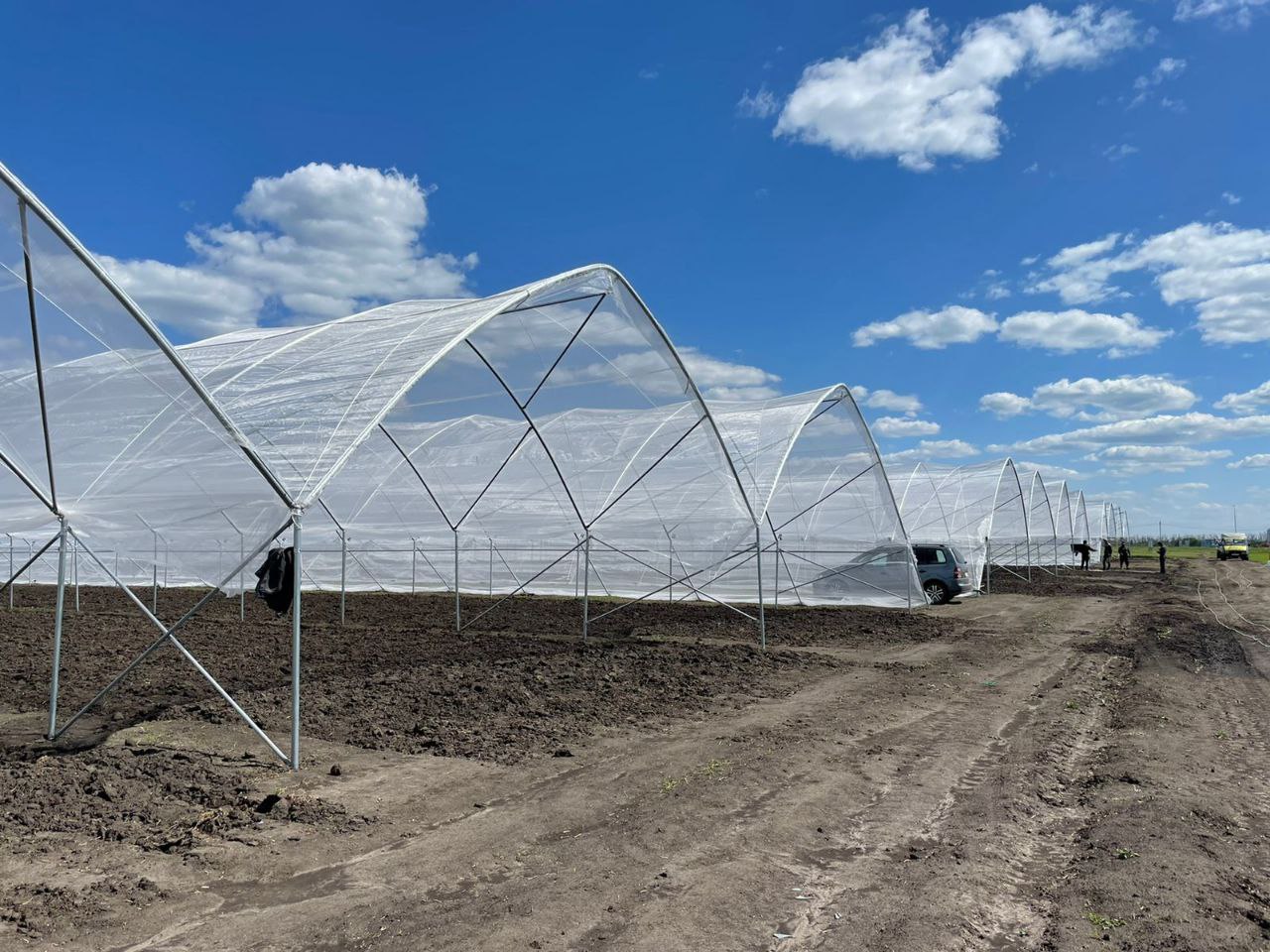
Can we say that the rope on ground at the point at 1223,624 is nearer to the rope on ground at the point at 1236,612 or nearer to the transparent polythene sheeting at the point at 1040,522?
the rope on ground at the point at 1236,612

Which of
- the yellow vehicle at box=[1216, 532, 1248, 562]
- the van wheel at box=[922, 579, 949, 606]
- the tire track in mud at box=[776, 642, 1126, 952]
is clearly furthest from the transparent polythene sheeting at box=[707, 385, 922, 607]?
the yellow vehicle at box=[1216, 532, 1248, 562]

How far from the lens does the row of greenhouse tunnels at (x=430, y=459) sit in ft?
Answer: 21.7

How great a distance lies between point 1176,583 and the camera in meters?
31.2

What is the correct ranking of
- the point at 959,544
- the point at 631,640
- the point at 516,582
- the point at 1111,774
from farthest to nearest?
1. the point at 959,544
2. the point at 516,582
3. the point at 631,640
4. the point at 1111,774

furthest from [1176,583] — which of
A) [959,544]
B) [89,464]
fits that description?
[89,464]

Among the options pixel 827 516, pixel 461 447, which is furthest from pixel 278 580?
pixel 827 516

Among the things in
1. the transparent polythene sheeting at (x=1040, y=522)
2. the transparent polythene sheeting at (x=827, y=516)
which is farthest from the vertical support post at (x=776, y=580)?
the transparent polythene sheeting at (x=1040, y=522)

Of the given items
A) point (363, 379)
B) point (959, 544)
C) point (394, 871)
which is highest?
point (363, 379)

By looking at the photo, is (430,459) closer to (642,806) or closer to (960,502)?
(642,806)

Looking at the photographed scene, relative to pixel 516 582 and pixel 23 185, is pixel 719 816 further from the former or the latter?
pixel 516 582

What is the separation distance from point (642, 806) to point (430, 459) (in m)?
13.5

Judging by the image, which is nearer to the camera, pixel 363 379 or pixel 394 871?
pixel 394 871

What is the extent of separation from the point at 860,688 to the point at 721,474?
5.30 metres

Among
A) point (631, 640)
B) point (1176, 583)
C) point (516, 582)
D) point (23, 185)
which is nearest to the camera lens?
point (23, 185)
